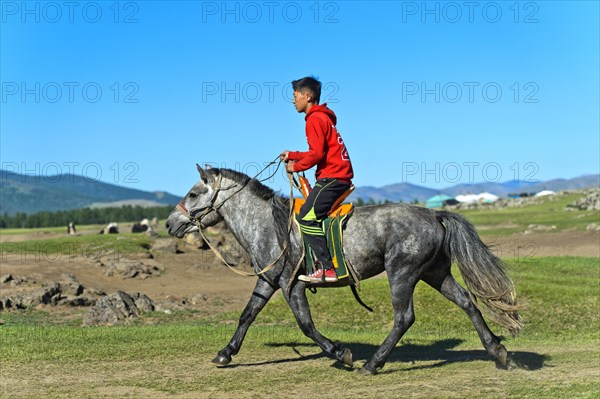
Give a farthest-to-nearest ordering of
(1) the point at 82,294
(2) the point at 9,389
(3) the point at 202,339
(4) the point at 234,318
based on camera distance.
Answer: (1) the point at 82,294 < (4) the point at 234,318 < (3) the point at 202,339 < (2) the point at 9,389

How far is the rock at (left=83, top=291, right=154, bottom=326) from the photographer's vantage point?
65.0 ft

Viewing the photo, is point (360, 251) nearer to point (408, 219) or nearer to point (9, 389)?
point (408, 219)

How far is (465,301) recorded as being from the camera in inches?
483

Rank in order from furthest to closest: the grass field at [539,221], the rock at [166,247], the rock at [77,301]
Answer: the grass field at [539,221], the rock at [166,247], the rock at [77,301]

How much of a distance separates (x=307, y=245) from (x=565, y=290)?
13835mm

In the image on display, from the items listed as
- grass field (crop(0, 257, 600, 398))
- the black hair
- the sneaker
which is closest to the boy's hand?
the black hair

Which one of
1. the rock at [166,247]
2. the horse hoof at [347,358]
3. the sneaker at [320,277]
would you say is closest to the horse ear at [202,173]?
the sneaker at [320,277]

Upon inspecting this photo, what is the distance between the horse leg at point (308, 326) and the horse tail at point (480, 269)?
240 cm

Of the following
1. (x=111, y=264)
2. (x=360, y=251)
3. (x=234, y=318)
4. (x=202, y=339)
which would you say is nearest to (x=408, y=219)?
(x=360, y=251)

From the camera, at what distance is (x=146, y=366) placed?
40.8 feet

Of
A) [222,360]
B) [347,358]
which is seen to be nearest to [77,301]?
[222,360]

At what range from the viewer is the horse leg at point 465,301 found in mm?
11898

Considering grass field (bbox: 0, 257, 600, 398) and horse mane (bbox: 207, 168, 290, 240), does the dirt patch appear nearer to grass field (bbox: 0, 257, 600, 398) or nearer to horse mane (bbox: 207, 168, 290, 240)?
grass field (bbox: 0, 257, 600, 398)

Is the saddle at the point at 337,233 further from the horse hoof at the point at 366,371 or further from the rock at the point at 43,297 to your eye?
the rock at the point at 43,297
